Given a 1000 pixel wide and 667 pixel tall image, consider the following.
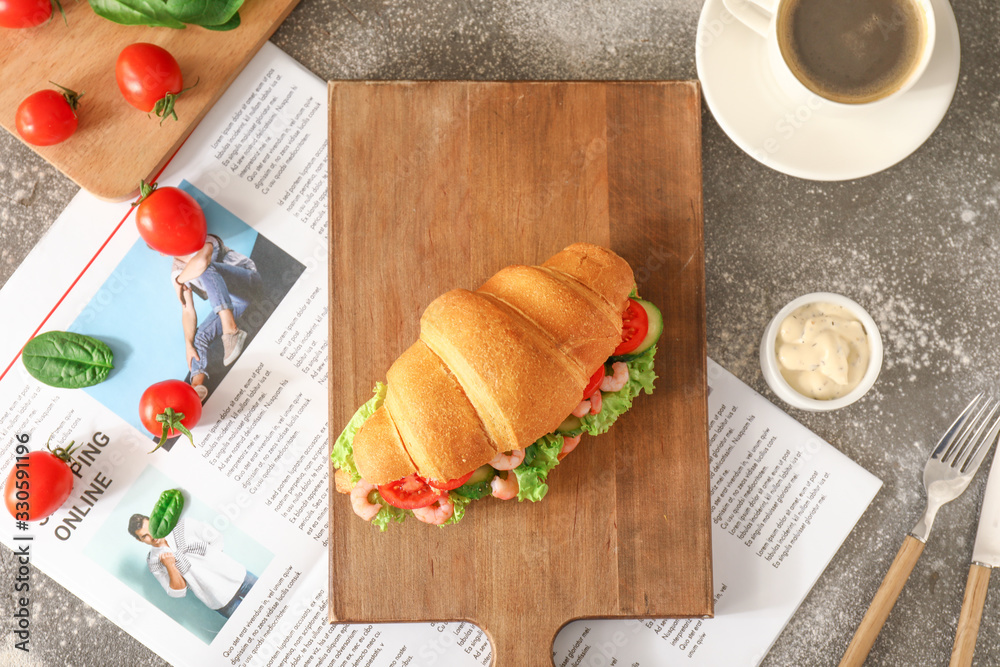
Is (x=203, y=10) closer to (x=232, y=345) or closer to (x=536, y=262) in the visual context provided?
(x=232, y=345)

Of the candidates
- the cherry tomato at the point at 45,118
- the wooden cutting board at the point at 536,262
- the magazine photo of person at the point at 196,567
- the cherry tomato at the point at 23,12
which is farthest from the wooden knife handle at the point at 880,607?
the cherry tomato at the point at 23,12

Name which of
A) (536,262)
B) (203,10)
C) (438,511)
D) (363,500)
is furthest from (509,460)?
(203,10)

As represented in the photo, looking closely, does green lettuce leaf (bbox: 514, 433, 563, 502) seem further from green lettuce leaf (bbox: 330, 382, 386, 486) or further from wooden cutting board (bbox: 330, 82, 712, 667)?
green lettuce leaf (bbox: 330, 382, 386, 486)

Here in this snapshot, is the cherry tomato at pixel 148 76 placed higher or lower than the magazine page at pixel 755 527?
higher

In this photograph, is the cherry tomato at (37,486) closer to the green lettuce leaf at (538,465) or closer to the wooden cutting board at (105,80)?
the wooden cutting board at (105,80)

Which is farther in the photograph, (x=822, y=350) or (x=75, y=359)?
(x=75, y=359)

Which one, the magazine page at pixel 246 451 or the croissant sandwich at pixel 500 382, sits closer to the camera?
the croissant sandwich at pixel 500 382
